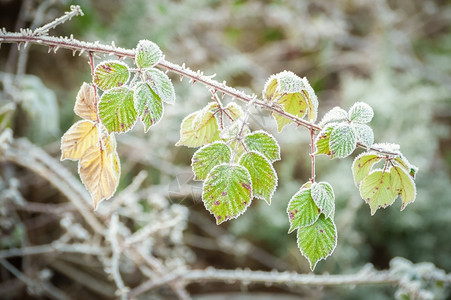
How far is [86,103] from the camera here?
0.52 m

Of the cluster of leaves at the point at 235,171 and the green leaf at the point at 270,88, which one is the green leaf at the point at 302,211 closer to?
the cluster of leaves at the point at 235,171

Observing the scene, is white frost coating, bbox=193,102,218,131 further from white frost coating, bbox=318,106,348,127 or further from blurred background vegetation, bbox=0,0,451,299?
blurred background vegetation, bbox=0,0,451,299

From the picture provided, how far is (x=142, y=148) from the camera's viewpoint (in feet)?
5.18

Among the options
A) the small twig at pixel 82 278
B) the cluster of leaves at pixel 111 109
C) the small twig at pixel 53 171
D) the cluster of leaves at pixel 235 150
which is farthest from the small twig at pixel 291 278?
the small twig at pixel 82 278

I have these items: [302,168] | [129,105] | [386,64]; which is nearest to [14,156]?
[129,105]

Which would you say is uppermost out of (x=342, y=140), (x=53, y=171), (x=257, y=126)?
(x=257, y=126)

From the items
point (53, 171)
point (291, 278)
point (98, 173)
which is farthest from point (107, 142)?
point (53, 171)

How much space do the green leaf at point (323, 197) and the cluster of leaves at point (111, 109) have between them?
0.21 meters

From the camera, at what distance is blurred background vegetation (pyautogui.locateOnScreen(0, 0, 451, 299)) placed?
5.24ft

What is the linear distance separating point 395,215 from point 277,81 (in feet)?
4.91

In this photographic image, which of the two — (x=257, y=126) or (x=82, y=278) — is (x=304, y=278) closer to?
(x=257, y=126)

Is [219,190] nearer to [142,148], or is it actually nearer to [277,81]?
[277,81]

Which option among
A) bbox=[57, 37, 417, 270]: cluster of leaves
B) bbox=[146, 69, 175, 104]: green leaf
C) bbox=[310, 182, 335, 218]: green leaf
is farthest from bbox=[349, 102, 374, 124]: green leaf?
bbox=[146, 69, 175, 104]: green leaf

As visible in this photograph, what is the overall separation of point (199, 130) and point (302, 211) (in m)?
0.18
